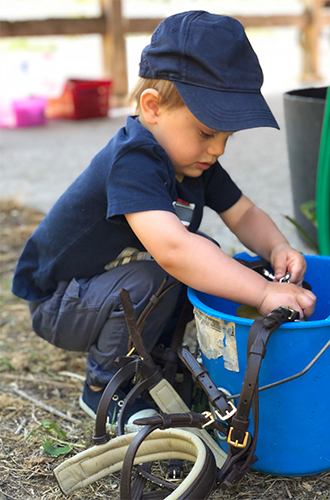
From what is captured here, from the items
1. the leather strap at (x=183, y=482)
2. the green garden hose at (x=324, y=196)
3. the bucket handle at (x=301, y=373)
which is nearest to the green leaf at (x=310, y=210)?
the green garden hose at (x=324, y=196)

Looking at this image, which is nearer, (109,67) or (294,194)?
(294,194)

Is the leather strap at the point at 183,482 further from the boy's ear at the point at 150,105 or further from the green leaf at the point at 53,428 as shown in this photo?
the boy's ear at the point at 150,105

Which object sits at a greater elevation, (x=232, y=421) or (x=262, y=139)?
(x=232, y=421)

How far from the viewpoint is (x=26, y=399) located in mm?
1472

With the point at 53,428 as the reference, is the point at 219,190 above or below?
above

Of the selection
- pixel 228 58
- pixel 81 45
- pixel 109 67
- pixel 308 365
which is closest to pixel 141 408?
pixel 308 365

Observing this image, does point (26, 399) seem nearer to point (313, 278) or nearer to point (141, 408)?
point (141, 408)

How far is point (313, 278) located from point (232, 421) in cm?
49

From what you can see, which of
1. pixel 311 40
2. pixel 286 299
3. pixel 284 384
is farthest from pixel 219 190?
pixel 311 40

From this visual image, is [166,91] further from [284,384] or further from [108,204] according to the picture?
[284,384]

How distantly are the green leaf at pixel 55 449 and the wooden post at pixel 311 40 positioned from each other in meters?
6.71

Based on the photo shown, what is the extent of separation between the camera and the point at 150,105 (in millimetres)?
1213

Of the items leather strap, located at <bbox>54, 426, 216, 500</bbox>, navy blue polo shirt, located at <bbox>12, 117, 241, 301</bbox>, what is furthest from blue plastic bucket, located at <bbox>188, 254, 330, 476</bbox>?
navy blue polo shirt, located at <bbox>12, 117, 241, 301</bbox>

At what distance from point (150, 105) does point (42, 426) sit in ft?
2.58
